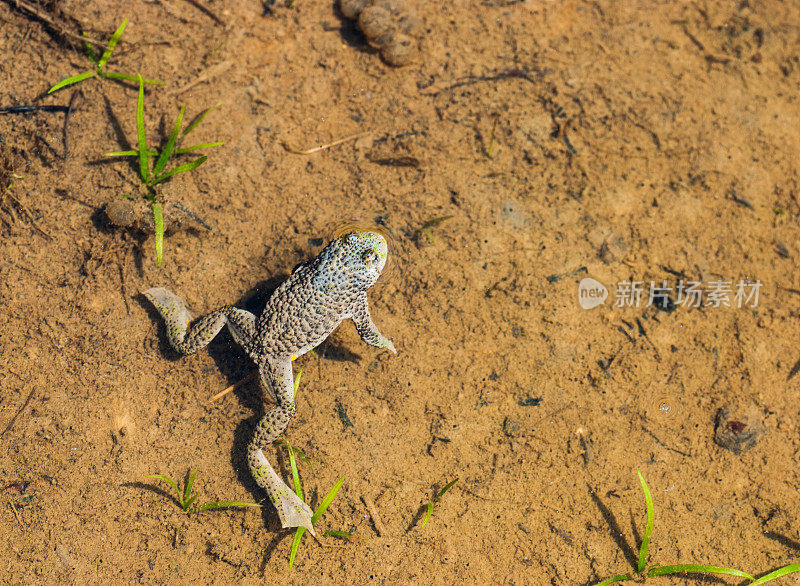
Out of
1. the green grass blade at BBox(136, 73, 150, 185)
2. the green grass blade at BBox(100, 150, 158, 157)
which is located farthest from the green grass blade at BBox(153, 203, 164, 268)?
the green grass blade at BBox(100, 150, 158, 157)

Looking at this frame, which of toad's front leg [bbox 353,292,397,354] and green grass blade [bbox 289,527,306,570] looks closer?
green grass blade [bbox 289,527,306,570]

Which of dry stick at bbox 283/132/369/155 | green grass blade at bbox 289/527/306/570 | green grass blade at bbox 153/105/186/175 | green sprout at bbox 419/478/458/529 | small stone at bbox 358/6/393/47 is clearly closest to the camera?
green grass blade at bbox 289/527/306/570

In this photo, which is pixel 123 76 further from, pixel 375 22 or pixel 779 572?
pixel 779 572

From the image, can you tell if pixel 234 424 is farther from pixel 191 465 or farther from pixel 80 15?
pixel 80 15

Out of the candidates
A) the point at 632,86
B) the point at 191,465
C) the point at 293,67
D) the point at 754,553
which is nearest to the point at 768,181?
the point at 632,86

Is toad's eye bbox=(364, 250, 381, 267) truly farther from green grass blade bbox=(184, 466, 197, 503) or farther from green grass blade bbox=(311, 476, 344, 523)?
green grass blade bbox=(184, 466, 197, 503)

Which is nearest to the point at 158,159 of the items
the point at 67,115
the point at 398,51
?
the point at 67,115
